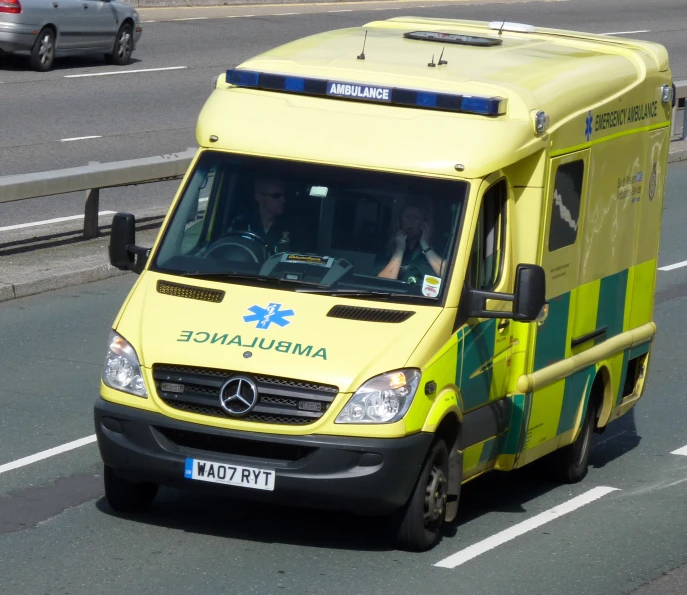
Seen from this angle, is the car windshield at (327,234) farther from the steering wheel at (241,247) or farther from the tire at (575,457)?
the tire at (575,457)

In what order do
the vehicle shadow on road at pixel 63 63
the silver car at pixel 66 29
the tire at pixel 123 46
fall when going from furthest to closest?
the tire at pixel 123 46 < the vehicle shadow on road at pixel 63 63 < the silver car at pixel 66 29

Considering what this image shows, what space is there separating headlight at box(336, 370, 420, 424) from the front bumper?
0.32 feet

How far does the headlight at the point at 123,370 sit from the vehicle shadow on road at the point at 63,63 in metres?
18.6

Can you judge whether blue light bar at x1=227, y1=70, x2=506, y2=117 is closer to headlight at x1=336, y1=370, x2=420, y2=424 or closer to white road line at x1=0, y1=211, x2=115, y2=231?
headlight at x1=336, y1=370, x2=420, y2=424

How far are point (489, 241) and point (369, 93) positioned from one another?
3.18 ft

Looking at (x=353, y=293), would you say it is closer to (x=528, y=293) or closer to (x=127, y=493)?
(x=528, y=293)

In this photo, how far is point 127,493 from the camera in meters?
7.71

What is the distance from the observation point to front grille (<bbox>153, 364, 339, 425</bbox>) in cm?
695

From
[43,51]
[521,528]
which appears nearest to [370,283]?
[521,528]

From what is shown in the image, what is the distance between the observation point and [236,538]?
7508mm

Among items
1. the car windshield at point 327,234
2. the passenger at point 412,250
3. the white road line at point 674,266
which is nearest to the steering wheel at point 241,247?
the car windshield at point 327,234

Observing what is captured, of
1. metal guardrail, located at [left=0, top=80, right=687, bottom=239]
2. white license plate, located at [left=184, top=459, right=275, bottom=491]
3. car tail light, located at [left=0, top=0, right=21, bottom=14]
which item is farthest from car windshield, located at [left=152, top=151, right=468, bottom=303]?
car tail light, located at [left=0, top=0, right=21, bottom=14]

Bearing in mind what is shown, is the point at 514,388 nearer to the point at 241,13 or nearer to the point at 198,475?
the point at 198,475

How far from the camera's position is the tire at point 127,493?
7.63m
